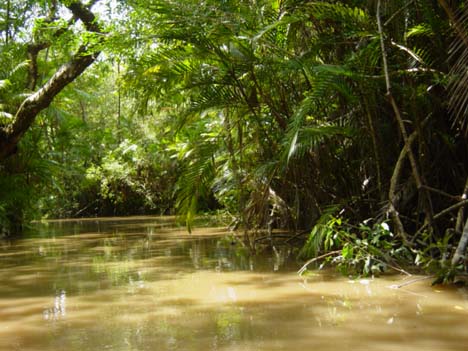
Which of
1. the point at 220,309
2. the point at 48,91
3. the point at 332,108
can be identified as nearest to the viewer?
the point at 220,309

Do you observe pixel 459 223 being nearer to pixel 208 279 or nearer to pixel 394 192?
Answer: pixel 394 192

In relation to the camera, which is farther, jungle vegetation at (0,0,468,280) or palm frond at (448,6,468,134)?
jungle vegetation at (0,0,468,280)

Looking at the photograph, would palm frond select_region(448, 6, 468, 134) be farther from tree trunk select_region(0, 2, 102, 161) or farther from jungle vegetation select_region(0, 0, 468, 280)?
tree trunk select_region(0, 2, 102, 161)

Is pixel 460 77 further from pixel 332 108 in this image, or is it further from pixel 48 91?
pixel 48 91

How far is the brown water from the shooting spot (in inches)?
108

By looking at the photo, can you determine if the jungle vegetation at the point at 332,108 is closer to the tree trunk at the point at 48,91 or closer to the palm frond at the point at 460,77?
the palm frond at the point at 460,77

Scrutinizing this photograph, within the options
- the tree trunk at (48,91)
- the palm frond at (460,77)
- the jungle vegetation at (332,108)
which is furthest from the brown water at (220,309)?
the tree trunk at (48,91)

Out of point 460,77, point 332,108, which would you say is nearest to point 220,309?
point 460,77

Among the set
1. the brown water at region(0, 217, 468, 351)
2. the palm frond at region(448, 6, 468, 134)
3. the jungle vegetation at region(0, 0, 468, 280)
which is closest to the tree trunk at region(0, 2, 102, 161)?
the jungle vegetation at region(0, 0, 468, 280)

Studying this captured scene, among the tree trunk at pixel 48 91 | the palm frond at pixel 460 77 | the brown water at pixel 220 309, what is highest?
the tree trunk at pixel 48 91

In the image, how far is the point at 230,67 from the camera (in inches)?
217

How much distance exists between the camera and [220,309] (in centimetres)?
358

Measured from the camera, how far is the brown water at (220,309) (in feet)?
9.02

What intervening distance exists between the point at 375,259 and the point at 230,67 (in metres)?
2.44
